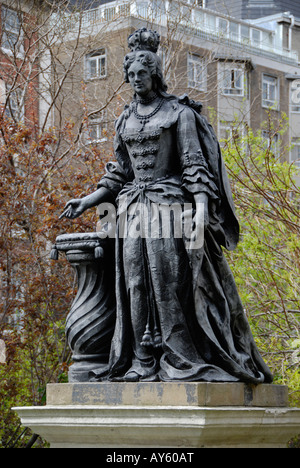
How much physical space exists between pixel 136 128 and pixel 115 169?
0.45 m

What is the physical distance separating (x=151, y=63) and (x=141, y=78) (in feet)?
0.47

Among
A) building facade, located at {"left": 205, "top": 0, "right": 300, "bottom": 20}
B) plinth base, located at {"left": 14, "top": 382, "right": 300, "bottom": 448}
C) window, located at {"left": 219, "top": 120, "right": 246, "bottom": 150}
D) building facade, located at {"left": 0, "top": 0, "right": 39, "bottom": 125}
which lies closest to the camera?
plinth base, located at {"left": 14, "top": 382, "right": 300, "bottom": 448}

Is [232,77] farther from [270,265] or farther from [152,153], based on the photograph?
[152,153]

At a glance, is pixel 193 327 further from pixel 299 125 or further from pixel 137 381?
pixel 299 125

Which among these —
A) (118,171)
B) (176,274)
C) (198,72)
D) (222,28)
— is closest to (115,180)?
(118,171)

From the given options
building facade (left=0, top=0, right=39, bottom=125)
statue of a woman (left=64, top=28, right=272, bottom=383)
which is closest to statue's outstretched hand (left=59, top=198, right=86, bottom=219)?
statue of a woman (left=64, top=28, right=272, bottom=383)

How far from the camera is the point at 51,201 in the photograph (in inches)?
580

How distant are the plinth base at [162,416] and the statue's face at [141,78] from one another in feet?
7.37

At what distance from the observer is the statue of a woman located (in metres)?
7.03

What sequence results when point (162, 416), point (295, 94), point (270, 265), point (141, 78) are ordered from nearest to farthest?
point (162, 416) → point (141, 78) → point (270, 265) → point (295, 94)

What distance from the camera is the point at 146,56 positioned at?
7484 millimetres

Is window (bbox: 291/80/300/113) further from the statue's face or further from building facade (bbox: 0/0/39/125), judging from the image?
the statue's face

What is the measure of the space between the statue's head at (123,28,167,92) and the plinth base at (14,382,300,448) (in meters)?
2.36

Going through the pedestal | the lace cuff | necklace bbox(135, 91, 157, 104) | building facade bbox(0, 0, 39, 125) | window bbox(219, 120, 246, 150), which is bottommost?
the pedestal
